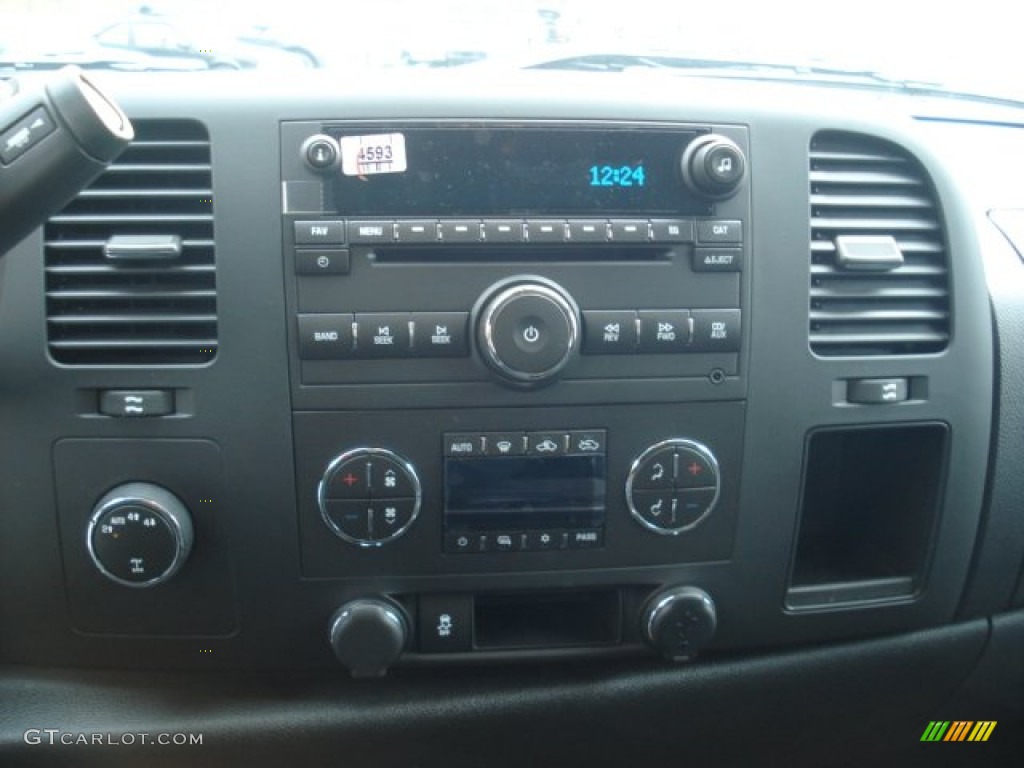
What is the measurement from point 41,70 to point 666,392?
1.15m

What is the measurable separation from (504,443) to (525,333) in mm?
164

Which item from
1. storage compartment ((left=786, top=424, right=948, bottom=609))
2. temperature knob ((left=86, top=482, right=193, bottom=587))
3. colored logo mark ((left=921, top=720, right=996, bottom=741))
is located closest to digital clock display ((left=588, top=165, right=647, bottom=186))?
storage compartment ((left=786, top=424, right=948, bottom=609))

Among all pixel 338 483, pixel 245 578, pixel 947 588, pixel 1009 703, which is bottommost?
pixel 1009 703

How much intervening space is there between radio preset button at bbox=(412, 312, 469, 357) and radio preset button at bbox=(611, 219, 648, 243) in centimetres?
22

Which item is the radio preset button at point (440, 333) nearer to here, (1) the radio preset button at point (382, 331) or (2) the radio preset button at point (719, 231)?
(1) the radio preset button at point (382, 331)

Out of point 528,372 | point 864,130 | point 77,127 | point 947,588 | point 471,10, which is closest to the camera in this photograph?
point 77,127

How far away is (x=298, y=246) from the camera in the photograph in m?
1.22

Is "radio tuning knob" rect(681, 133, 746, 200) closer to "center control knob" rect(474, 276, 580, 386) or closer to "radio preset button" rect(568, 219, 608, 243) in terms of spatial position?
"radio preset button" rect(568, 219, 608, 243)

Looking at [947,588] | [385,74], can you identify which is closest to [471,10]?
[385,74]

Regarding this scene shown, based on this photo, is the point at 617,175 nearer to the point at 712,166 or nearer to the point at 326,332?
the point at 712,166

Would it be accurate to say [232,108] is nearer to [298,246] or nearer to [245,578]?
[298,246]

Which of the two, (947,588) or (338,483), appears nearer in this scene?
(338,483)

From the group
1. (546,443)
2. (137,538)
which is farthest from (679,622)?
(137,538)

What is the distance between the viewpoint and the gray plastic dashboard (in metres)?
1.23
